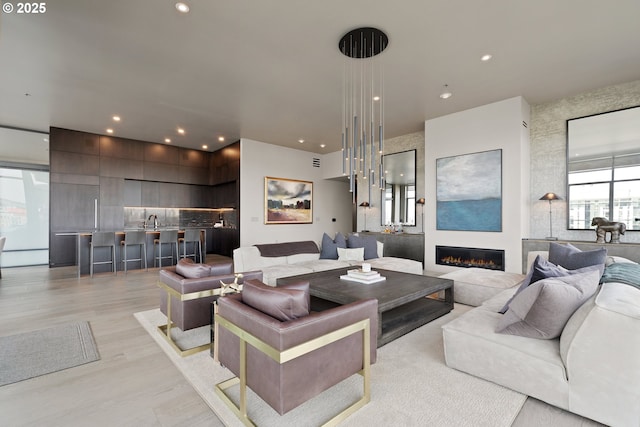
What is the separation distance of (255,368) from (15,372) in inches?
88.5

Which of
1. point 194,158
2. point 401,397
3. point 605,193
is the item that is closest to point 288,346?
point 401,397

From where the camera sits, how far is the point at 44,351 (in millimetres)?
2709

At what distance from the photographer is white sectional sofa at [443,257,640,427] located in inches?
64.0

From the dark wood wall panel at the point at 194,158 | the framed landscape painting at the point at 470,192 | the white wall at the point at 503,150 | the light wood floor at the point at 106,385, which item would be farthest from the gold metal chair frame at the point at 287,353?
the dark wood wall panel at the point at 194,158

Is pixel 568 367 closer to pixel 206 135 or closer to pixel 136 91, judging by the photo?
pixel 136 91

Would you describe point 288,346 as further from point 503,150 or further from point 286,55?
point 503,150

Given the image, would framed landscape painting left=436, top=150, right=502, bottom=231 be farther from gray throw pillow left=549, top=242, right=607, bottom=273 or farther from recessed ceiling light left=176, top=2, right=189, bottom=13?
recessed ceiling light left=176, top=2, right=189, bottom=13

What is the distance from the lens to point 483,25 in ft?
10.4

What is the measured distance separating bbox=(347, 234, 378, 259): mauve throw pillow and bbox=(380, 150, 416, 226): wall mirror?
1.80 m

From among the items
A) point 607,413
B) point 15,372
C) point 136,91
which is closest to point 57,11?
point 136,91

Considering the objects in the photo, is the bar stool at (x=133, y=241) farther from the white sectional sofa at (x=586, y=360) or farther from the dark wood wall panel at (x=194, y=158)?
the white sectional sofa at (x=586, y=360)

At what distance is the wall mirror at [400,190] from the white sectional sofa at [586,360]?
201 inches

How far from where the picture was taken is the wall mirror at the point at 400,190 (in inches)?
282

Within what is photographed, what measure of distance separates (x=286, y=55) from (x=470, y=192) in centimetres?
417
